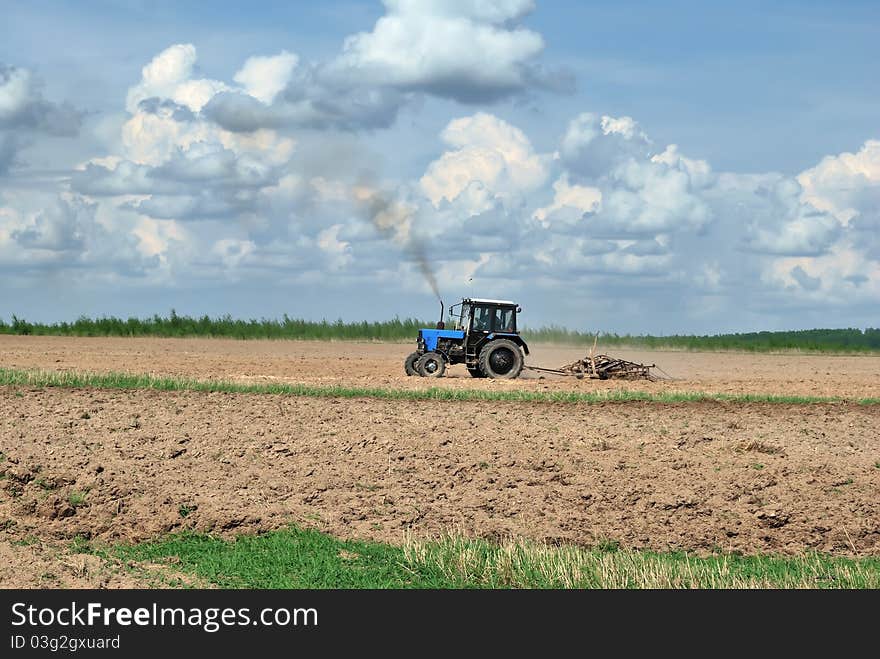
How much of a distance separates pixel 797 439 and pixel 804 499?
4710 millimetres

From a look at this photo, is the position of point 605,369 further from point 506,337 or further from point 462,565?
point 462,565

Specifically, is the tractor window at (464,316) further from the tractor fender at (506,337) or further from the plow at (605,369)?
the plow at (605,369)

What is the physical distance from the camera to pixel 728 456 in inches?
724

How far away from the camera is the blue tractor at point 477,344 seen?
1213 inches

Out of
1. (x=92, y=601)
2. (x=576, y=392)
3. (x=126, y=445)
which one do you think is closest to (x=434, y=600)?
(x=92, y=601)

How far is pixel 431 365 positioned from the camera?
31375 mm

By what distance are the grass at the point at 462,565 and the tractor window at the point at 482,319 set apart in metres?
16.9

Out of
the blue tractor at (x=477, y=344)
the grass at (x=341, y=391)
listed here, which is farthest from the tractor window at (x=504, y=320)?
the grass at (x=341, y=391)

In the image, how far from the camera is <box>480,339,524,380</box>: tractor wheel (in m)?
30.9

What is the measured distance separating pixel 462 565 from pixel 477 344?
19.4 m

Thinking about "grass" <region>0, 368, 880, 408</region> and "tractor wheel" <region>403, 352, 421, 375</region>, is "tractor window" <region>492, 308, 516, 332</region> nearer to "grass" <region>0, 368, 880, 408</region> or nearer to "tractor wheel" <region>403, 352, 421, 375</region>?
"tractor wheel" <region>403, 352, 421, 375</region>

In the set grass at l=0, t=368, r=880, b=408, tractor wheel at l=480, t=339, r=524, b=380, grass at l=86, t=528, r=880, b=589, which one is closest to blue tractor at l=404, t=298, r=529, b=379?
tractor wheel at l=480, t=339, r=524, b=380

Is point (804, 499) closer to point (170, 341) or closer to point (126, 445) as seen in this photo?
point (126, 445)

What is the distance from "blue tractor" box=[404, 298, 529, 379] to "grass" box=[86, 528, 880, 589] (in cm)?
1691
